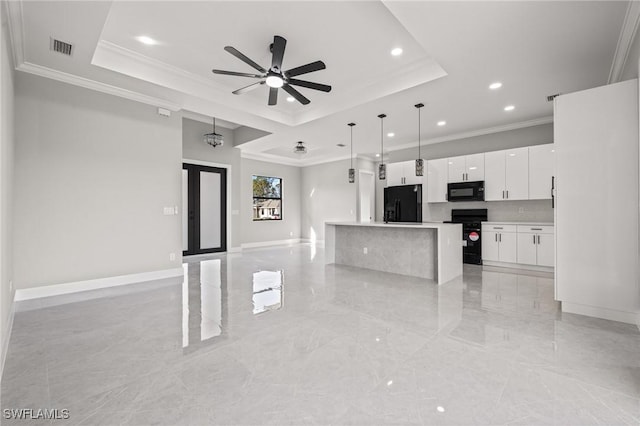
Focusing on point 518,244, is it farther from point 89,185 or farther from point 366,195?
point 89,185

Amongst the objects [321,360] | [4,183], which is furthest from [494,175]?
[4,183]

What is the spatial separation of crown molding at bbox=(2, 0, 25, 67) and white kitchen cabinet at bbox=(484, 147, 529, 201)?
7.09 metres

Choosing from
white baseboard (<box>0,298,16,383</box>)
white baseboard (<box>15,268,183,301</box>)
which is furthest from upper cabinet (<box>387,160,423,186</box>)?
white baseboard (<box>0,298,16,383</box>)

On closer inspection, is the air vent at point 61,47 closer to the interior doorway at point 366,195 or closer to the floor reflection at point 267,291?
the floor reflection at point 267,291

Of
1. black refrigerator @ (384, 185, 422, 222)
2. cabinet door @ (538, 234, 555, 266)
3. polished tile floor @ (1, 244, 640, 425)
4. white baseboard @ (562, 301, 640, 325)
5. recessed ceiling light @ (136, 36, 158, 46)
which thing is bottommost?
polished tile floor @ (1, 244, 640, 425)

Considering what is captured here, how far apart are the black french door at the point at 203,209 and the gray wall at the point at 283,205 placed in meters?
1.09

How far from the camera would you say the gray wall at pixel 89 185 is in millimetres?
3701

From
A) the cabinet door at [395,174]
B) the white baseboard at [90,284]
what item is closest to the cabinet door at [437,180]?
the cabinet door at [395,174]

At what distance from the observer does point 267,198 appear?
9.80 metres

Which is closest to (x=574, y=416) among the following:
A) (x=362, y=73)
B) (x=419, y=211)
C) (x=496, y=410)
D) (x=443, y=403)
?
(x=496, y=410)

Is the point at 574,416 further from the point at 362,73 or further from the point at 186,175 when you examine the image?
the point at 186,175

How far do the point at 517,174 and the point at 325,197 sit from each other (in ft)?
18.6

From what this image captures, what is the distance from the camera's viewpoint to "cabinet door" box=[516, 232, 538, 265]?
5.38 meters

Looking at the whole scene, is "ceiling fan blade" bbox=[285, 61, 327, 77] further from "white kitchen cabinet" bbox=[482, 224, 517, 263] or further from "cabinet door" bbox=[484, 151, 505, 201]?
"white kitchen cabinet" bbox=[482, 224, 517, 263]
